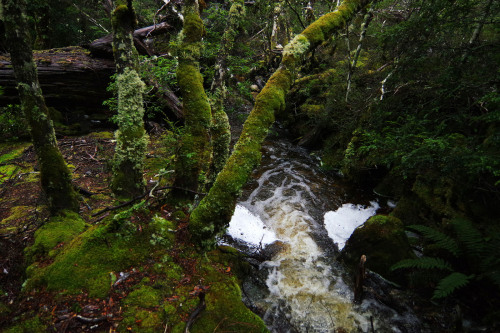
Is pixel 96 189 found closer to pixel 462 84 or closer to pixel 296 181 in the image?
pixel 296 181

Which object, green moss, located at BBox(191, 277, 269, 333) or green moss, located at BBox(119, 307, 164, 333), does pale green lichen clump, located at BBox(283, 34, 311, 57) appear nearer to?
green moss, located at BBox(191, 277, 269, 333)

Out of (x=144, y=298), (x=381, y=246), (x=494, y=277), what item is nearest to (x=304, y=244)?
(x=381, y=246)

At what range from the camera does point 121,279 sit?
282 cm

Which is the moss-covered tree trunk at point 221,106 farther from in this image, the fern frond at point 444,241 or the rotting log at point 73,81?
the fern frond at point 444,241

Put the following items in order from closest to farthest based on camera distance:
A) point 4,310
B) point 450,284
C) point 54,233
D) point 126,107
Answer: point 4,310
point 54,233
point 126,107
point 450,284

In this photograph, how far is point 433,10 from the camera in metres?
5.71

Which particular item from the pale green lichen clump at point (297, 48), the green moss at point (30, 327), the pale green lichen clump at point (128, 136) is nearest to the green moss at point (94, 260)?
the green moss at point (30, 327)

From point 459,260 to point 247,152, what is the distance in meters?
4.77

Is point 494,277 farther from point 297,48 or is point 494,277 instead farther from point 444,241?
point 297,48

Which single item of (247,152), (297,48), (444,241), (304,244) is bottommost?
(304,244)

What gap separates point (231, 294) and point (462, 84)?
6512 millimetres

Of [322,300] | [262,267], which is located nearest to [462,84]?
[322,300]

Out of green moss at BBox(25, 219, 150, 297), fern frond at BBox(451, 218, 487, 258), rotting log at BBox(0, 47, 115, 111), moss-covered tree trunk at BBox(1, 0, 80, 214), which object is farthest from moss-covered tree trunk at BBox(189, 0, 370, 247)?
rotting log at BBox(0, 47, 115, 111)

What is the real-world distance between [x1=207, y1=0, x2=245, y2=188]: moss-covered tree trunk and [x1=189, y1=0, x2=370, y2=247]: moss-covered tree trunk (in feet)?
5.31
